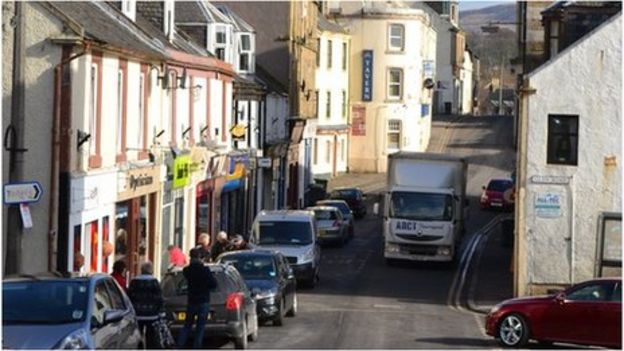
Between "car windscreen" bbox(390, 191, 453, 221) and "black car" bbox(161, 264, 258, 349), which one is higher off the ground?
"car windscreen" bbox(390, 191, 453, 221)

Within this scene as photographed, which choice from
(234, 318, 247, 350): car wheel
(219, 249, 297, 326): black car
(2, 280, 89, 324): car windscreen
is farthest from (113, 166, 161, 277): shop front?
(2, 280, 89, 324): car windscreen

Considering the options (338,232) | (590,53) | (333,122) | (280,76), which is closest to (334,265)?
(338,232)

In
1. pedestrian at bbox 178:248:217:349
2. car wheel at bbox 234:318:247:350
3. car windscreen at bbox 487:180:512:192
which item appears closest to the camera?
pedestrian at bbox 178:248:217:349

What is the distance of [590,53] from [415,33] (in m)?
46.2

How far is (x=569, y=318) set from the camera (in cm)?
2342

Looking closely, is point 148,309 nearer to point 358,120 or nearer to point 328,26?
point 328,26

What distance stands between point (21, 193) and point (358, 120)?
5829 centimetres

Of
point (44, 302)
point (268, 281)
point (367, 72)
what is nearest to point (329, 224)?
point (268, 281)

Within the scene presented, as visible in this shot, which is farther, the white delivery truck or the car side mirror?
the white delivery truck

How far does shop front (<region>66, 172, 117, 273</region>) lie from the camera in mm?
25781

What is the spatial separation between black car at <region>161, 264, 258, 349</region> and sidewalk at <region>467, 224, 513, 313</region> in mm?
11438

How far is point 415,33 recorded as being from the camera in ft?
259

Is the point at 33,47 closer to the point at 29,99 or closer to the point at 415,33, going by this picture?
the point at 29,99

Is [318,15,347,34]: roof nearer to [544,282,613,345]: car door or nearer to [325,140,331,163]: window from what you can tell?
[325,140,331,163]: window
